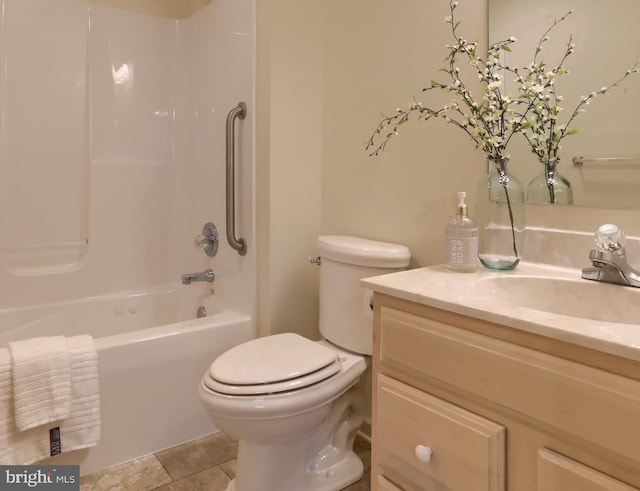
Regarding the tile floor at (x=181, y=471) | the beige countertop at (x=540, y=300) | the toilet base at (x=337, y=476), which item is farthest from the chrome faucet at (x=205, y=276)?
the beige countertop at (x=540, y=300)

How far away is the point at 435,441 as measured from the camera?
1027 mm

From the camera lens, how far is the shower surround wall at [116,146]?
87.0 inches

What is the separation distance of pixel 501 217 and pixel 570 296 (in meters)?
0.32

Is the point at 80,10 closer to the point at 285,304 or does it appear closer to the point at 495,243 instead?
the point at 285,304

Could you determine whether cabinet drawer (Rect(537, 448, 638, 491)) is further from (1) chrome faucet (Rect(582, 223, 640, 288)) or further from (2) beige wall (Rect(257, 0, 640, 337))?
(2) beige wall (Rect(257, 0, 640, 337))

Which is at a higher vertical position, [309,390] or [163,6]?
[163,6]

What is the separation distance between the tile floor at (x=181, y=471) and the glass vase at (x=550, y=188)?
1.12 m

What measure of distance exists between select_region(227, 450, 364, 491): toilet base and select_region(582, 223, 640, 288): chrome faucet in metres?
1.08

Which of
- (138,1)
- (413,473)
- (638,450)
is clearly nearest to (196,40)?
(138,1)

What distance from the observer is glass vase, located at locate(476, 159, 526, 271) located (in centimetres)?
135

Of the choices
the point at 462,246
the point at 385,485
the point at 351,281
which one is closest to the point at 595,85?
the point at 462,246

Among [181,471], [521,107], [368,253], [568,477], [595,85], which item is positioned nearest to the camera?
[568,477]

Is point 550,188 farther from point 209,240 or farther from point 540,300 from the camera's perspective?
point 209,240

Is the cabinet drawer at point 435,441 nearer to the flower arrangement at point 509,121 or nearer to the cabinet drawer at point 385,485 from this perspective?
the cabinet drawer at point 385,485
